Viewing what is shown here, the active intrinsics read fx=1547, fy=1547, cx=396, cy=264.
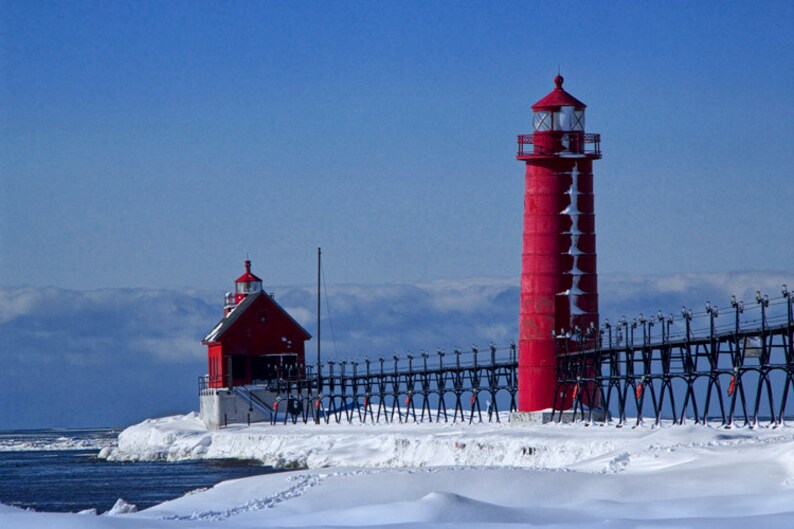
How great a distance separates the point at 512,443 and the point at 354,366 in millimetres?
35244

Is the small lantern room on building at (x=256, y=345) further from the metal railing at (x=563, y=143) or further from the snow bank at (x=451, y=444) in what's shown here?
the metal railing at (x=563, y=143)

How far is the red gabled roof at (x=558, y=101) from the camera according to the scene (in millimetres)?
54094

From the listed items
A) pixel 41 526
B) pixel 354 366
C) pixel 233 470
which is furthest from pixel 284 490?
pixel 354 366

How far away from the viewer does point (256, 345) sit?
82062 mm

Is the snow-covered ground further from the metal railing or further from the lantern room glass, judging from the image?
the lantern room glass

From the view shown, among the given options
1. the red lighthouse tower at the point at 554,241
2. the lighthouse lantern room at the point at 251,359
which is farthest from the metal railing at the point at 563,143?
the lighthouse lantern room at the point at 251,359

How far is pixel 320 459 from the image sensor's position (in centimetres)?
5528

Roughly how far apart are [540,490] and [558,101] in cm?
2596

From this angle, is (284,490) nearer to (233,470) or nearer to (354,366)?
(233,470)

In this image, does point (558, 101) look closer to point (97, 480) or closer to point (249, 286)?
point (97, 480)

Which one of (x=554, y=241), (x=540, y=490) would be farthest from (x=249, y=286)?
(x=540, y=490)

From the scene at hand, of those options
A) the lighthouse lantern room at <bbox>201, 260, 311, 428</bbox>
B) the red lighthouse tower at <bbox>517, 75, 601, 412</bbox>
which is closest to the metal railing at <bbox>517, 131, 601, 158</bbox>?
the red lighthouse tower at <bbox>517, 75, 601, 412</bbox>

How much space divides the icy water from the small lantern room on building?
28.0 feet

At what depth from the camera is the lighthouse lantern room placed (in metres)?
81.1
